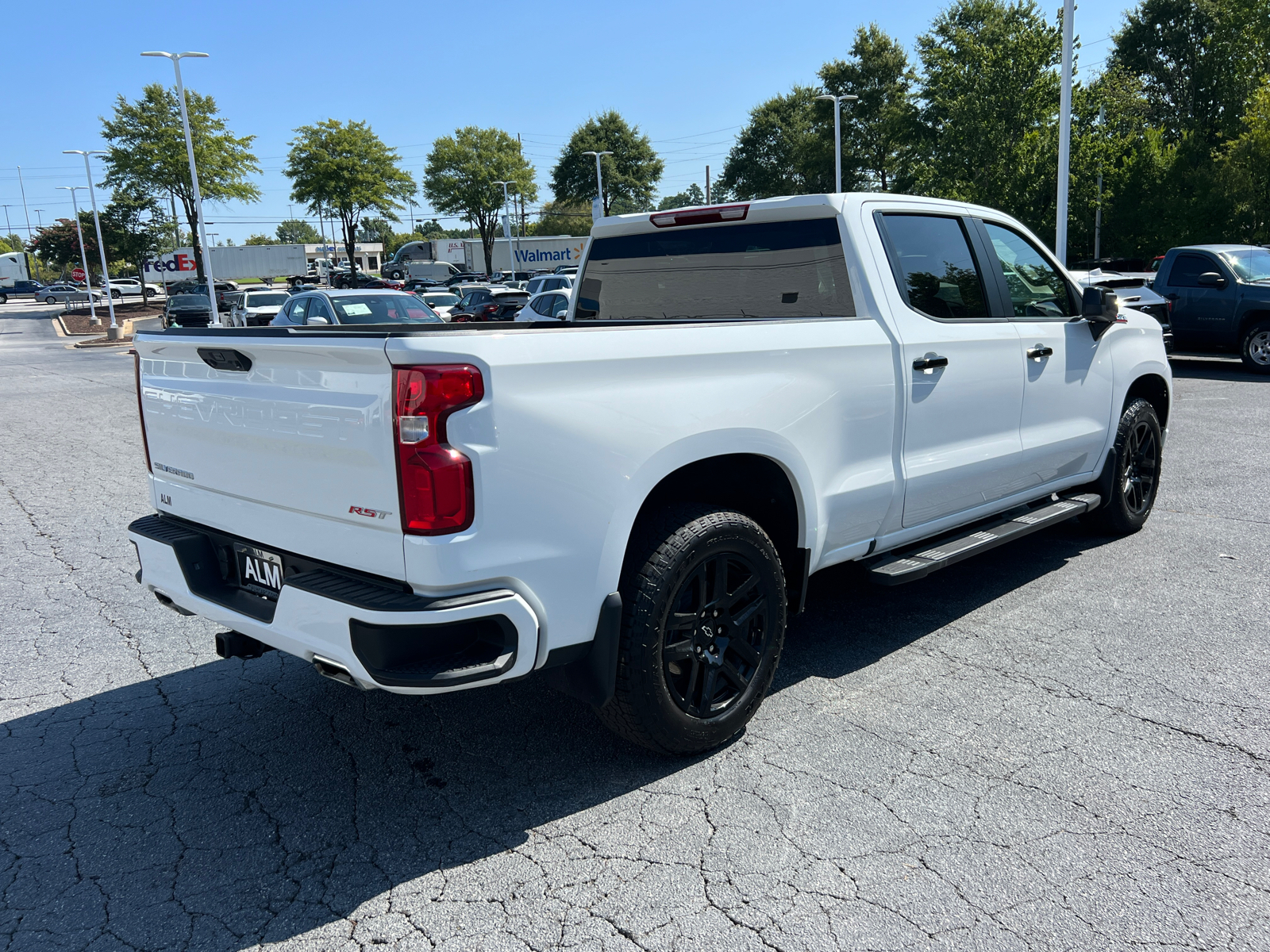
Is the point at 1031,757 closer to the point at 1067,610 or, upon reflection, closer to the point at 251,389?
the point at 1067,610

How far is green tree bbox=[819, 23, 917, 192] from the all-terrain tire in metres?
54.0

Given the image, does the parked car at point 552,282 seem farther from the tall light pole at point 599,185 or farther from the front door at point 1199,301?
the tall light pole at point 599,185

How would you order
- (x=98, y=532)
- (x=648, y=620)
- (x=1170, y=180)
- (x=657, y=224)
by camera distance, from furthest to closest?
(x=1170, y=180), (x=98, y=532), (x=657, y=224), (x=648, y=620)

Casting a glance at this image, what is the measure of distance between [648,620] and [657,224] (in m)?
2.33

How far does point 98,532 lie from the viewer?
277 inches

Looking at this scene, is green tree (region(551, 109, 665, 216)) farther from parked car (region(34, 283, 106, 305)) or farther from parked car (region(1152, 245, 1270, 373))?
parked car (region(1152, 245, 1270, 373))

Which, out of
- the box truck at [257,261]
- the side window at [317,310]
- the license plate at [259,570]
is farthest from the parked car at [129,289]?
the license plate at [259,570]

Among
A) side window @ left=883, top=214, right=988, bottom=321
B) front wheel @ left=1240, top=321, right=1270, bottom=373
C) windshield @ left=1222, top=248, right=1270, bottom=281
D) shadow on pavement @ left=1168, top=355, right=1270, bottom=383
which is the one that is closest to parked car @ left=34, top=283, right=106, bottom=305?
shadow on pavement @ left=1168, top=355, right=1270, bottom=383

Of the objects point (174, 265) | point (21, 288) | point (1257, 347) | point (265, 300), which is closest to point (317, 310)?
point (1257, 347)

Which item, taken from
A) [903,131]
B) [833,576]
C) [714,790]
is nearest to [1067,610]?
[833,576]

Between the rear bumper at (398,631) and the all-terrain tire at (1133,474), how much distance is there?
442 cm

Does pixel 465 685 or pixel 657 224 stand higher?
pixel 657 224

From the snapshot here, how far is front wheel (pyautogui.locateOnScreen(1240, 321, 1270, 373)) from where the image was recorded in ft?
45.4

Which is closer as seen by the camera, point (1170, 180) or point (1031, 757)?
point (1031, 757)
